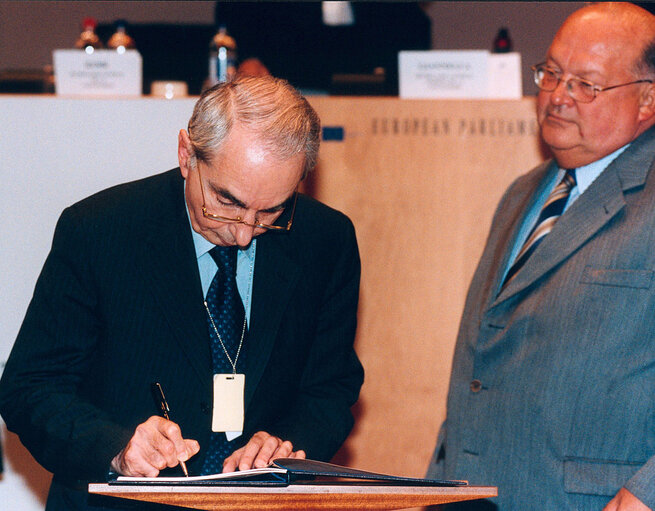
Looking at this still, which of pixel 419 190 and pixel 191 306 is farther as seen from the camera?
pixel 419 190

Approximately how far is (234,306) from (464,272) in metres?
1.20

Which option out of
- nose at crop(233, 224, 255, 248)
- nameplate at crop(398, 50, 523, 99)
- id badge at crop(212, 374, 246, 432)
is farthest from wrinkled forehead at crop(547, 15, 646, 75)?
id badge at crop(212, 374, 246, 432)

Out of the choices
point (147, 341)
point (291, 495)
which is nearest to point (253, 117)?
point (147, 341)

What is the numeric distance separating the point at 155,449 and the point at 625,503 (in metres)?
1.10

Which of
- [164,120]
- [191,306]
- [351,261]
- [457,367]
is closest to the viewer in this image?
[191,306]

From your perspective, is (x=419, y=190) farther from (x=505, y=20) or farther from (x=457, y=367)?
(x=505, y=20)

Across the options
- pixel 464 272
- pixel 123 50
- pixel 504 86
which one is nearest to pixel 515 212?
pixel 464 272

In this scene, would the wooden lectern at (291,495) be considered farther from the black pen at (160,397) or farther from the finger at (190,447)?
the black pen at (160,397)

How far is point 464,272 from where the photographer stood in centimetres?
293

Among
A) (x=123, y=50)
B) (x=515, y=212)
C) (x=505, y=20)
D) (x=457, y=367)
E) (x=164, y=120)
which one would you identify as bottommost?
(x=457, y=367)

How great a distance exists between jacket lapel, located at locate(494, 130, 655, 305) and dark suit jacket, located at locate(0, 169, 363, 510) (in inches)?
22.1

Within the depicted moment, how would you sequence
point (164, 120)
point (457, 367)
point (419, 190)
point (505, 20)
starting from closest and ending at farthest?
point (457, 367), point (164, 120), point (419, 190), point (505, 20)

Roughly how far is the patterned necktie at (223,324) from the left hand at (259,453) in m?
0.13

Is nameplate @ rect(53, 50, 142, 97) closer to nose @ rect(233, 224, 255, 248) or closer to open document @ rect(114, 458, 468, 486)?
nose @ rect(233, 224, 255, 248)
